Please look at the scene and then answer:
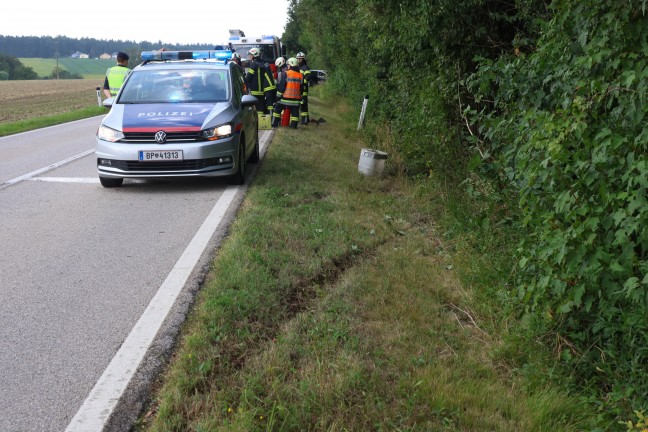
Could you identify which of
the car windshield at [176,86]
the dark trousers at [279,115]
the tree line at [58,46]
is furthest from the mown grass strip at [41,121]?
the tree line at [58,46]

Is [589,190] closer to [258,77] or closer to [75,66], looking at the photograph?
[258,77]

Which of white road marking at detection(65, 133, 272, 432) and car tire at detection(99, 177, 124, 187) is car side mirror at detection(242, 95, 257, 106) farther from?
white road marking at detection(65, 133, 272, 432)

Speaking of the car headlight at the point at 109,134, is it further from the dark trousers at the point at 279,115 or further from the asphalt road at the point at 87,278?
the dark trousers at the point at 279,115

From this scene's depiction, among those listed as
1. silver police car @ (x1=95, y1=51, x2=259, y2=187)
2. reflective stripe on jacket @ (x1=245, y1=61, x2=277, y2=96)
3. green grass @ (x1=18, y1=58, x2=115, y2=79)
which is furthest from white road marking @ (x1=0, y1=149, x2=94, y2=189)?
green grass @ (x1=18, y1=58, x2=115, y2=79)

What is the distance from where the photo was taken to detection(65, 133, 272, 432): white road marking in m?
3.40

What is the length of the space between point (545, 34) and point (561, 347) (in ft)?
7.49

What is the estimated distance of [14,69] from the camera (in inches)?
4026

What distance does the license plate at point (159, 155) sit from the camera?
913cm

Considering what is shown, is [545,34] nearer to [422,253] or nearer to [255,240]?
[422,253]

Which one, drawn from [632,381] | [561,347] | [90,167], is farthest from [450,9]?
[90,167]

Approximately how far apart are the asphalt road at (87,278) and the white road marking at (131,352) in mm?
14

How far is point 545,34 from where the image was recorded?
15.9 ft

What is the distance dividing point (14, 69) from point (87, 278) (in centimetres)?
10926

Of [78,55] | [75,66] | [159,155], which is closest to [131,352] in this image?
[159,155]
